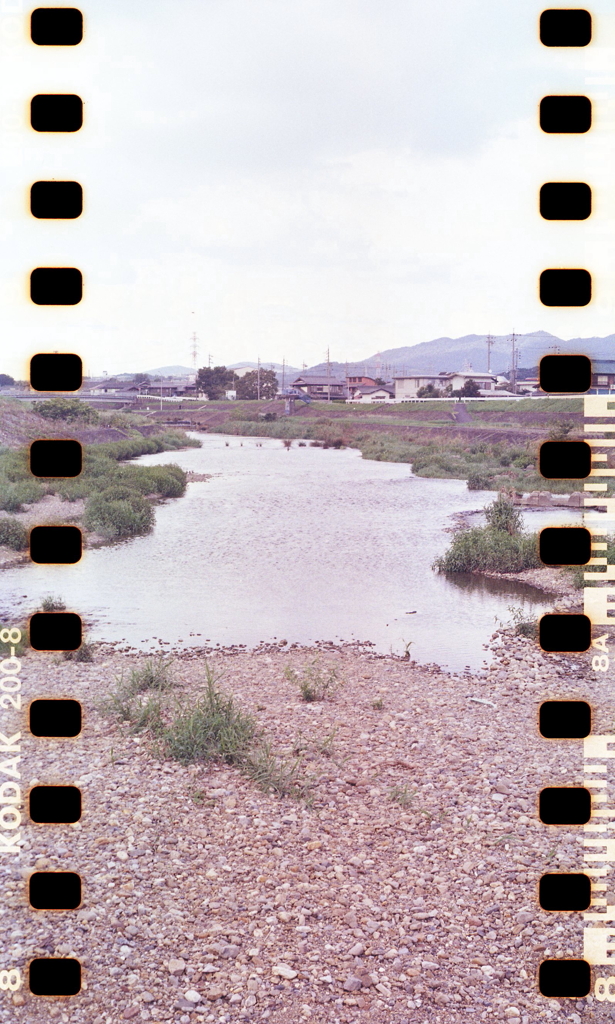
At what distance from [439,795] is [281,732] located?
1483 mm

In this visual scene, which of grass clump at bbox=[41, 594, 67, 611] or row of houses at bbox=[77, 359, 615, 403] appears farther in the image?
row of houses at bbox=[77, 359, 615, 403]

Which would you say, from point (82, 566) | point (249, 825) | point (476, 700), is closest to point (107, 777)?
point (249, 825)

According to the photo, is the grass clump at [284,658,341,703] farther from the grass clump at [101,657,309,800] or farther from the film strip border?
the film strip border

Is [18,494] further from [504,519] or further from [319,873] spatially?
[319,873]

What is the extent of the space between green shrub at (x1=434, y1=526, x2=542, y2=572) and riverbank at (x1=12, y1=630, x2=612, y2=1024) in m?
6.43

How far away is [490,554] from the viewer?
44.3 feet

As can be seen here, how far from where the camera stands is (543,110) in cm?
174

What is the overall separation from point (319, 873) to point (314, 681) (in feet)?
10.6

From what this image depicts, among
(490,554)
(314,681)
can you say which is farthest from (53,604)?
(490,554)

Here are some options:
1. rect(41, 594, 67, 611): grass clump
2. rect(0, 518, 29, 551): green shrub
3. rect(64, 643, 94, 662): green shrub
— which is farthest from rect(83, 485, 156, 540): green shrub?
rect(64, 643, 94, 662): green shrub

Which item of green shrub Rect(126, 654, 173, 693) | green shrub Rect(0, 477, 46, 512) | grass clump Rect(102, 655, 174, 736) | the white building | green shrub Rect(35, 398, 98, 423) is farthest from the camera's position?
the white building

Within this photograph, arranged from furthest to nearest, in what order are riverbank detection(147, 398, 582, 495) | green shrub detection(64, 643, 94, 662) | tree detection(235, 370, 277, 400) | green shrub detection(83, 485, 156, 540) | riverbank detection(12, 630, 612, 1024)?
tree detection(235, 370, 277, 400) → riverbank detection(147, 398, 582, 495) → green shrub detection(83, 485, 156, 540) → green shrub detection(64, 643, 94, 662) → riverbank detection(12, 630, 612, 1024)

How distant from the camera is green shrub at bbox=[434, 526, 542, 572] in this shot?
43.6ft

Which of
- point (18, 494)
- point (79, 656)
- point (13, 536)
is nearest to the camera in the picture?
point (79, 656)
